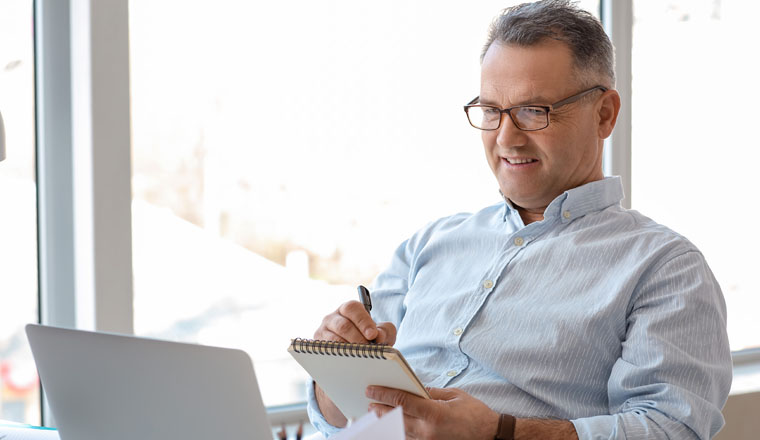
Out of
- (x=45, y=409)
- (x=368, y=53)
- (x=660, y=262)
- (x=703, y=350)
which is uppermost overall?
(x=368, y=53)

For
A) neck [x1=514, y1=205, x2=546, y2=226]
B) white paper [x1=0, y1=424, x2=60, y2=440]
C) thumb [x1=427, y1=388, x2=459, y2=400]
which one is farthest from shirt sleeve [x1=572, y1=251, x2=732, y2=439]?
white paper [x1=0, y1=424, x2=60, y2=440]

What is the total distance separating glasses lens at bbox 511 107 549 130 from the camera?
5.04 feet

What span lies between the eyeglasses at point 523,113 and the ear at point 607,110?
0.8 inches

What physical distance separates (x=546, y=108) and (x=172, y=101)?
38.1 inches

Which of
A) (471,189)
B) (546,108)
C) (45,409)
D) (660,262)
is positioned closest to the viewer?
(660,262)

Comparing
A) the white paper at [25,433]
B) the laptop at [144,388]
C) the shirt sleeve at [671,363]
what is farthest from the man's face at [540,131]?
the white paper at [25,433]

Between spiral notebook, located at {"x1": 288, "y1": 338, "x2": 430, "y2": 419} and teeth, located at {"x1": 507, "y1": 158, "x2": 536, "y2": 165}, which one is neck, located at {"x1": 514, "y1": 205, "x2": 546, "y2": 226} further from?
spiral notebook, located at {"x1": 288, "y1": 338, "x2": 430, "y2": 419}

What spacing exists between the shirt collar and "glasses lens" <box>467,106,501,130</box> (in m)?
0.20

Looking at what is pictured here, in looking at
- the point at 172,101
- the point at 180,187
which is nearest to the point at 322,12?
the point at 172,101

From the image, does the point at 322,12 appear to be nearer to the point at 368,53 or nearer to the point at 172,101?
the point at 368,53

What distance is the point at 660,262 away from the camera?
55.1 inches

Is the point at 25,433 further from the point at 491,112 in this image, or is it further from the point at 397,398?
the point at 491,112

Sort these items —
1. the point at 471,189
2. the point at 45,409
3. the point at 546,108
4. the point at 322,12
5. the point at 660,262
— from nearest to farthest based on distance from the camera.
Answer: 1. the point at 660,262
2. the point at 546,108
3. the point at 45,409
4. the point at 322,12
5. the point at 471,189

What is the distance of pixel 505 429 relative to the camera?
1283 mm
